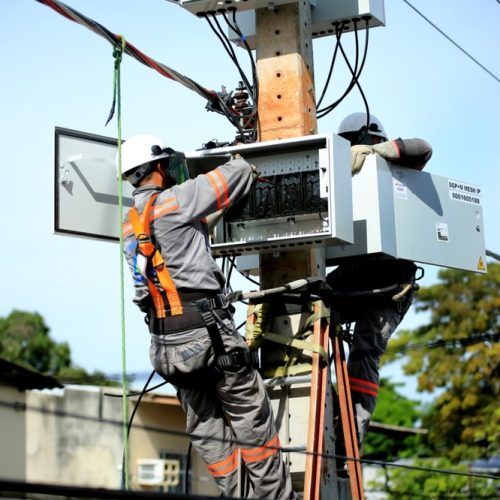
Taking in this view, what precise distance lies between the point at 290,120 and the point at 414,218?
0.96 m

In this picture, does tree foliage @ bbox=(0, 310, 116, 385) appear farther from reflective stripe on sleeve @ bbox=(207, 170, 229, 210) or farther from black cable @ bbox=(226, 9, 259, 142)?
reflective stripe on sleeve @ bbox=(207, 170, 229, 210)

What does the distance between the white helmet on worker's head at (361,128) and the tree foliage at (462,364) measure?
16397 mm

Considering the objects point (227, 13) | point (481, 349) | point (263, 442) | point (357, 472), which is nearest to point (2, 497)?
point (263, 442)

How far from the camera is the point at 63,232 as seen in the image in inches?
274

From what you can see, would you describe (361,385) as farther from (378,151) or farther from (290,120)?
(290,120)

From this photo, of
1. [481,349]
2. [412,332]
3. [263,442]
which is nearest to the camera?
[263,442]

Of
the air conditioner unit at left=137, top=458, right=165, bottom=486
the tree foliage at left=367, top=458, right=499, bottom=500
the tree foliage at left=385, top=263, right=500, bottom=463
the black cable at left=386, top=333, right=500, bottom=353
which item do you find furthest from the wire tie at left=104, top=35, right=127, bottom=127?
the tree foliage at left=385, top=263, right=500, bottom=463

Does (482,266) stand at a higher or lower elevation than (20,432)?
higher

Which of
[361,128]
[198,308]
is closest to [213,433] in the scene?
[198,308]

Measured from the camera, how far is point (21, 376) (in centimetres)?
1191

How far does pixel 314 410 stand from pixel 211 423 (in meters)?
0.54

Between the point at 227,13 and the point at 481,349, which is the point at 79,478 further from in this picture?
the point at 481,349

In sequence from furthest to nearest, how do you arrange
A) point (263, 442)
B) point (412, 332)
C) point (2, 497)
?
point (412, 332) < point (263, 442) < point (2, 497)

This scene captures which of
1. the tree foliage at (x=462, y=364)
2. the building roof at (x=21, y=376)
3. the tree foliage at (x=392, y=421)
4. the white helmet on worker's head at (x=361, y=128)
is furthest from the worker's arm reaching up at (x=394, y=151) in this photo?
the tree foliage at (x=392, y=421)
